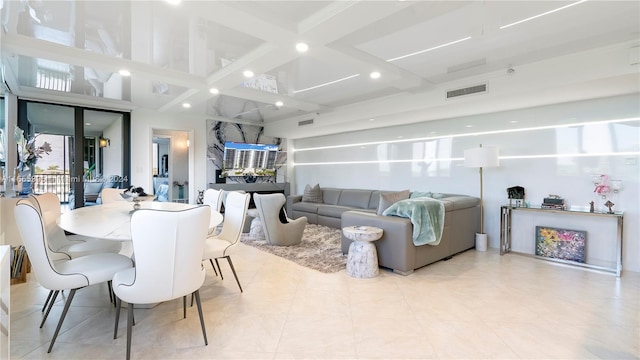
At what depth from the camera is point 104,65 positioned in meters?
3.53

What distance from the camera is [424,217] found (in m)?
3.54

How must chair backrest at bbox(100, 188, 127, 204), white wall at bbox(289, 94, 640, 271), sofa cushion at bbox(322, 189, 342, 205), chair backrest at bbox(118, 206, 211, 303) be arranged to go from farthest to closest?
sofa cushion at bbox(322, 189, 342, 205), chair backrest at bbox(100, 188, 127, 204), white wall at bbox(289, 94, 640, 271), chair backrest at bbox(118, 206, 211, 303)

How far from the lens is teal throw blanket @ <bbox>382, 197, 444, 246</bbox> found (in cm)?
351

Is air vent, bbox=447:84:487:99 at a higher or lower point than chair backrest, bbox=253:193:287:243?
higher

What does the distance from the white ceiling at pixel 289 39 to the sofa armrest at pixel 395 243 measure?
75.1 inches

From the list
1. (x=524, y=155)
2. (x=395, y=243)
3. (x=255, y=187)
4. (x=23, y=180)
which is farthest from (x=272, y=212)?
(x=524, y=155)

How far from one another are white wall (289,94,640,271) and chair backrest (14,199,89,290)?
17.3 feet

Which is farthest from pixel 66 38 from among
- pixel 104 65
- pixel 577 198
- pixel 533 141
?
pixel 577 198

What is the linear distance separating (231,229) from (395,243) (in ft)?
6.24

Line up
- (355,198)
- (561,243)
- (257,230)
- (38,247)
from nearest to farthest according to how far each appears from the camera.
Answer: (38,247) → (561,243) → (257,230) → (355,198)

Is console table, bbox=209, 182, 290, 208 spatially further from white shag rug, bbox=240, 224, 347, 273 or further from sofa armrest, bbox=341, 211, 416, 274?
sofa armrest, bbox=341, 211, 416, 274

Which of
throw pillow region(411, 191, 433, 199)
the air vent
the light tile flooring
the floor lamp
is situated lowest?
the light tile flooring

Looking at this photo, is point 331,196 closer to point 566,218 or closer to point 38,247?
point 566,218

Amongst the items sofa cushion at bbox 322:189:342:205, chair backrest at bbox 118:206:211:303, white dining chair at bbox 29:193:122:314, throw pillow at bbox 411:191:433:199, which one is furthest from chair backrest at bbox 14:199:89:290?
sofa cushion at bbox 322:189:342:205
